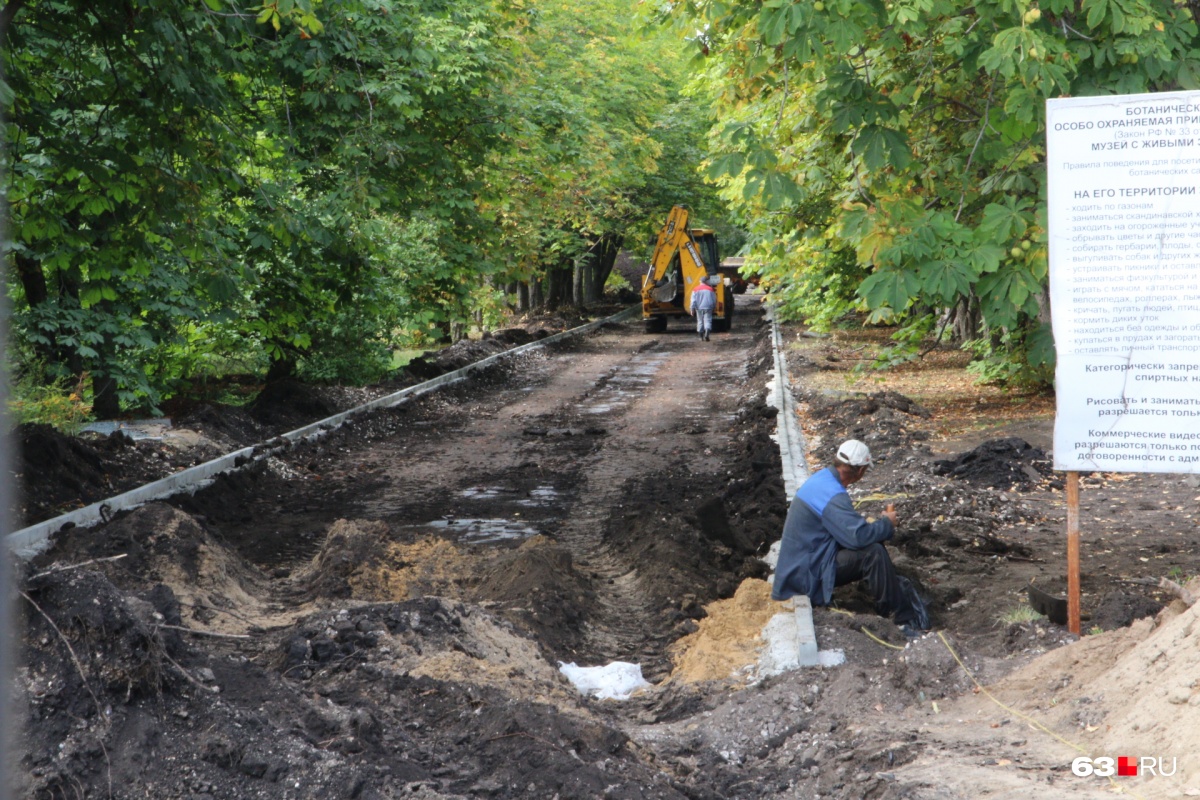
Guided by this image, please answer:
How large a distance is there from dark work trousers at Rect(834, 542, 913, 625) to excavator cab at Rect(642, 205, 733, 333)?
1116 inches

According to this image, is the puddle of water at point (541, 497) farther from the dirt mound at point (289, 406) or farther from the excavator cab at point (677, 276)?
the excavator cab at point (677, 276)

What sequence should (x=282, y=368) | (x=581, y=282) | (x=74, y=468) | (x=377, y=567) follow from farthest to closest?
(x=581, y=282) → (x=282, y=368) → (x=74, y=468) → (x=377, y=567)

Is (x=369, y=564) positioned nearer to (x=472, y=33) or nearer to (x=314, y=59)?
(x=314, y=59)

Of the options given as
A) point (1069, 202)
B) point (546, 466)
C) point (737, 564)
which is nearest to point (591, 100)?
point (546, 466)

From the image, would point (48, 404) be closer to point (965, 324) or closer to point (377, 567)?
point (377, 567)

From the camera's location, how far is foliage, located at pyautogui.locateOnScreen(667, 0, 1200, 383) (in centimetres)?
639

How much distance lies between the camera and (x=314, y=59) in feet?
33.0

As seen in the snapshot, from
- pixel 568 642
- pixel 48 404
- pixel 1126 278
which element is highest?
pixel 1126 278

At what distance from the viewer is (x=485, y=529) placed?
32.6 feet

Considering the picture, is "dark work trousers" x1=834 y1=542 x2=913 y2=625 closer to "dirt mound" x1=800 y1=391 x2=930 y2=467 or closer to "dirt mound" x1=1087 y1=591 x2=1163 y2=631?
"dirt mound" x1=1087 y1=591 x2=1163 y2=631

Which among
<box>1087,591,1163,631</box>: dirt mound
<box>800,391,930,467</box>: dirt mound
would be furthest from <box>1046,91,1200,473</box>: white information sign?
<box>800,391,930,467</box>: dirt mound

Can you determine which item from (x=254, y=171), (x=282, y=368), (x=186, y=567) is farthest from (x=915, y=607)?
(x=282, y=368)

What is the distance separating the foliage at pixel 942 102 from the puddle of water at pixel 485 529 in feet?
12.5

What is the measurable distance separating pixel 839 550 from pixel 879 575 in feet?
0.99
